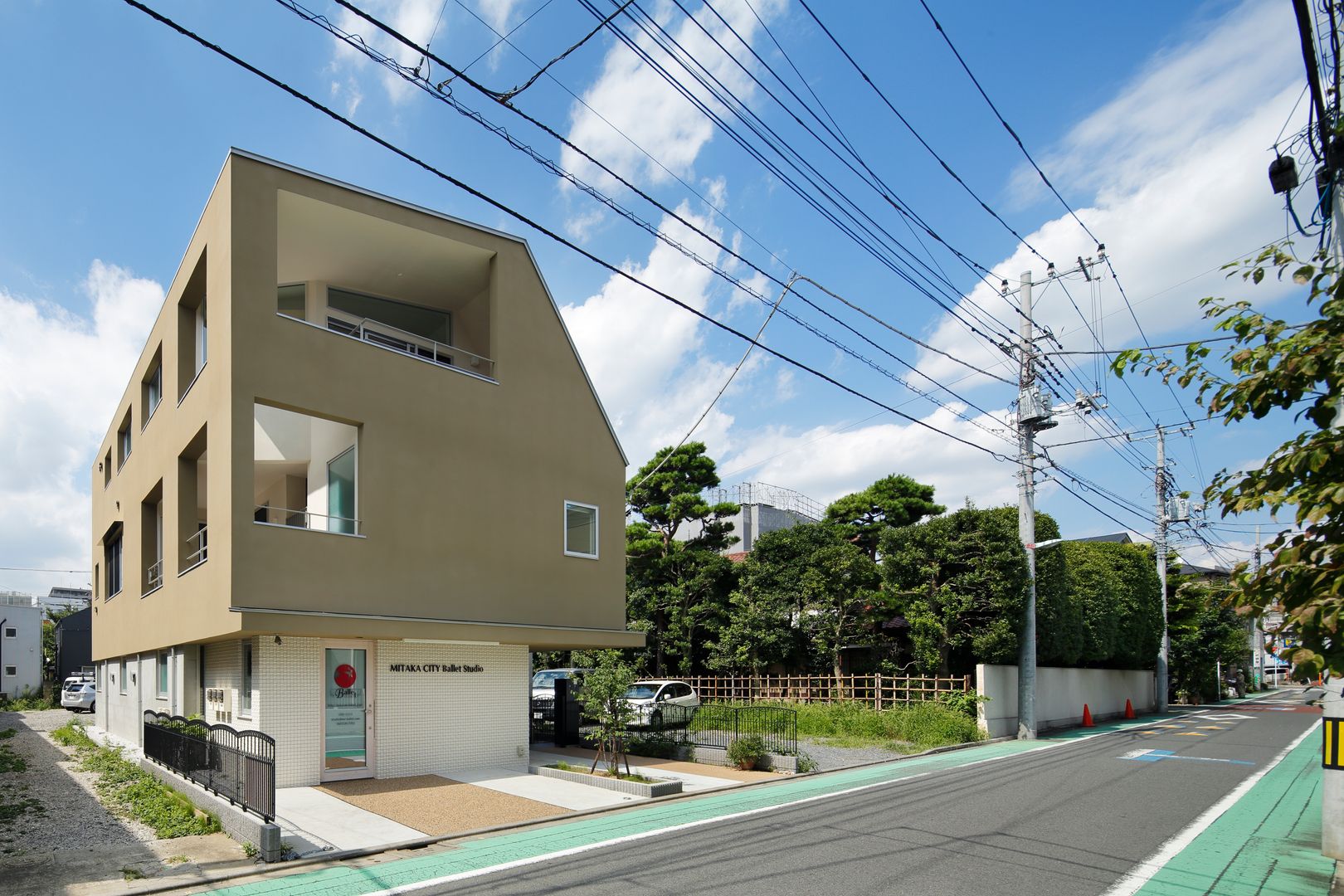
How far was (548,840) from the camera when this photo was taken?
34.6 ft

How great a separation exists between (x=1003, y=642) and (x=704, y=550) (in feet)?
39.0

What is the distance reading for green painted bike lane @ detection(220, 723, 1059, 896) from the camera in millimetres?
8656

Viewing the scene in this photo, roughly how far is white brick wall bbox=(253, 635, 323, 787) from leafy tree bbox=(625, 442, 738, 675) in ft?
61.6

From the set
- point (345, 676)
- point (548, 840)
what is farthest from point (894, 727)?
point (548, 840)

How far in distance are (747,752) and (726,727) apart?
6.29 m

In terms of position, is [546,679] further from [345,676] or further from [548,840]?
[548,840]

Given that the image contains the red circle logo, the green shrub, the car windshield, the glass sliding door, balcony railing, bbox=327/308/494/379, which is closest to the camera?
the red circle logo

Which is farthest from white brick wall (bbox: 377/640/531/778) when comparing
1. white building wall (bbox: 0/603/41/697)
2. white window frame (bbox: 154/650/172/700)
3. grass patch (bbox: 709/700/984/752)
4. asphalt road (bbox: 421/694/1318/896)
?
white building wall (bbox: 0/603/41/697)

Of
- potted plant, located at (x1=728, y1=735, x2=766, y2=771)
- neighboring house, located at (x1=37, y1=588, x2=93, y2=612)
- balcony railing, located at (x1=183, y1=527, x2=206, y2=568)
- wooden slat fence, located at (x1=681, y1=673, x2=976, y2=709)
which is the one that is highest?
balcony railing, located at (x1=183, y1=527, x2=206, y2=568)

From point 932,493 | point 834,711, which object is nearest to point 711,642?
point 834,711

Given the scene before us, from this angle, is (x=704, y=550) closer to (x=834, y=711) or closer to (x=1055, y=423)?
(x=834, y=711)

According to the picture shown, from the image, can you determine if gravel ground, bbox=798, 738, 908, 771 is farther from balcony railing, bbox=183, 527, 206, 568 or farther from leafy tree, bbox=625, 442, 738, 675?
balcony railing, bbox=183, 527, 206, 568

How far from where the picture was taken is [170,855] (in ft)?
32.3

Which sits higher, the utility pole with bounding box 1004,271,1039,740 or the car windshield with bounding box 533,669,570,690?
the utility pole with bounding box 1004,271,1039,740
